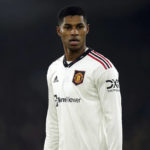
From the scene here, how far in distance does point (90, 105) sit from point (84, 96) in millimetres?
79

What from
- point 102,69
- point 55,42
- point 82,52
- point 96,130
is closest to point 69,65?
point 82,52

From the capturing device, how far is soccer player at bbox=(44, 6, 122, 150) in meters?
2.74

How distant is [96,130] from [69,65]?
544mm

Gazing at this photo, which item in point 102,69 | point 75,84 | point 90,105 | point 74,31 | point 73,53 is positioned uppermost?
point 74,31

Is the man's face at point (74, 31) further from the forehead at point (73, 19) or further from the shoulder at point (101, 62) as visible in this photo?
the shoulder at point (101, 62)

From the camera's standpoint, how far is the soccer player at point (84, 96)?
2.74 m

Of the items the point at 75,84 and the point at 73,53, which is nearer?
the point at 75,84

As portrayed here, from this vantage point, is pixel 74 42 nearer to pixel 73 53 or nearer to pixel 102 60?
pixel 73 53

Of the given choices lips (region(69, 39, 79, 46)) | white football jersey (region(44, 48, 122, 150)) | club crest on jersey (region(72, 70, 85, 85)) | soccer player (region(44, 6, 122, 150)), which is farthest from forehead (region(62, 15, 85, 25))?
club crest on jersey (region(72, 70, 85, 85))

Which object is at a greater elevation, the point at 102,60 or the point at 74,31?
the point at 74,31

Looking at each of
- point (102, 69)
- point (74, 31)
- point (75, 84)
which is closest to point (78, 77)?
point (75, 84)

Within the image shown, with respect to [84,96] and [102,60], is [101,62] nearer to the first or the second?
[102,60]

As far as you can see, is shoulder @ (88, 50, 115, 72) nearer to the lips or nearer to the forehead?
the lips

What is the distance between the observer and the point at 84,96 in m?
2.81
